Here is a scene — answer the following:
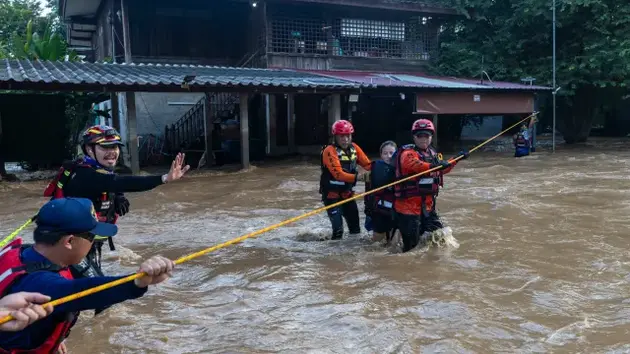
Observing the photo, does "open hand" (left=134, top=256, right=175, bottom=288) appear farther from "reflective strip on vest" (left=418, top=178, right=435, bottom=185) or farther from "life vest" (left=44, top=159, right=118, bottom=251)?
"reflective strip on vest" (left=418, top=178, right=435, bottom=185)

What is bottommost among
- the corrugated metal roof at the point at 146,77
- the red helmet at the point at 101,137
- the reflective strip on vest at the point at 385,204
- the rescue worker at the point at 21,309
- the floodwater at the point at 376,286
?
the floodwater at the point at 376,286

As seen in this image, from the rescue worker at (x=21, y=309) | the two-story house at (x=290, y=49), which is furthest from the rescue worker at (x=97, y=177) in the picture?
the two-story house at (x=290, y=49)

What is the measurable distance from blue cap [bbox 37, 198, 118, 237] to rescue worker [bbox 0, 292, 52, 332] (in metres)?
0.31

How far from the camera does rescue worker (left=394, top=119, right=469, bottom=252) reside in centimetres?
529

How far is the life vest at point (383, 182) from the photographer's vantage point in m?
5.79

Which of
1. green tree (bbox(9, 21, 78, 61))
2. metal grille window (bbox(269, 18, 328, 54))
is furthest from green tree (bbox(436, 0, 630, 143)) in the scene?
green tree (bbox(9, 21, 78, 61))

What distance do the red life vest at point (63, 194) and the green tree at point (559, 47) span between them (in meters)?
18.3

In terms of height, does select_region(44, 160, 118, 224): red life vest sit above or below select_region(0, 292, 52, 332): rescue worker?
above

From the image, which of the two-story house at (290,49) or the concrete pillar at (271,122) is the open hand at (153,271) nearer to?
the two-story house at (290,49)

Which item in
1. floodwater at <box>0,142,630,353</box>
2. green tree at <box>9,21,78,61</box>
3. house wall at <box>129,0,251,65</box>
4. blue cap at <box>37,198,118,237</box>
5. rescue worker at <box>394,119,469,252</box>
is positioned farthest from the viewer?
house wall at <box>129,0,251,65</box>

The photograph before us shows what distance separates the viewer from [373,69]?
63.4 feet

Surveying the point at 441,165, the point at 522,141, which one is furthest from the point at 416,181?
the point at 522,141

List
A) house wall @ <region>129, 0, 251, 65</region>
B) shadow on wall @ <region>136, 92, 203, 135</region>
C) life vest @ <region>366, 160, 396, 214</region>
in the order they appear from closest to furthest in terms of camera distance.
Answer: life vest @ <region>366, 160, 396, 214</region> → shadow on wall @ <region>136, 92, 203, 135</region> → house wall @ <region>129, 0, 251, 65</region>

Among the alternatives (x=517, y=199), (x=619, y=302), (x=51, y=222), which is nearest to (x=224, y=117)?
(x=517, y=199)
